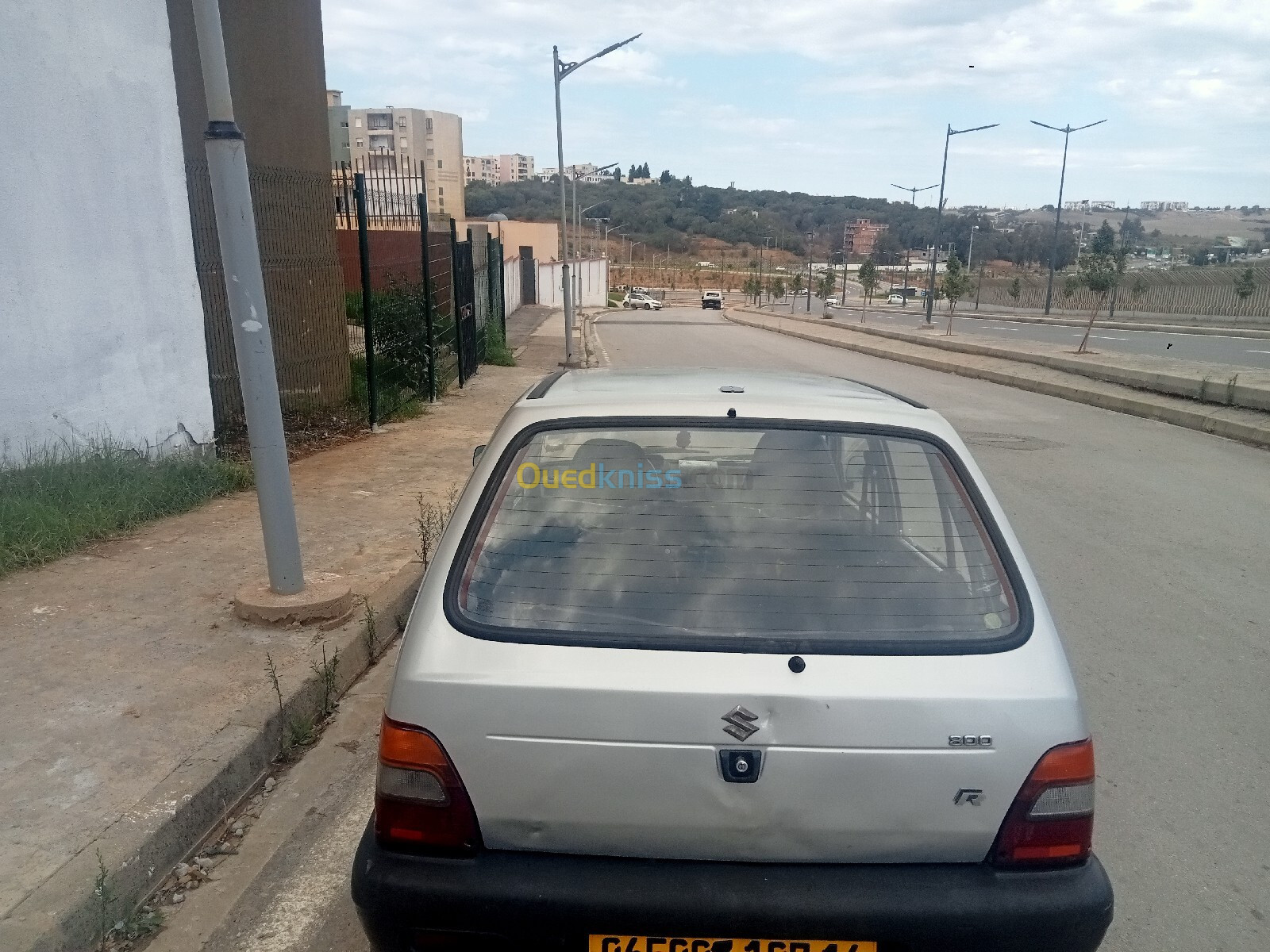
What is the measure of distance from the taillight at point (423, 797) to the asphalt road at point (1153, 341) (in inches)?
778

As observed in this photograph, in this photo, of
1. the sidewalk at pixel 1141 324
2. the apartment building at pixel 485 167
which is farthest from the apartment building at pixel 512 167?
the sidewalk at pixel 1141 324

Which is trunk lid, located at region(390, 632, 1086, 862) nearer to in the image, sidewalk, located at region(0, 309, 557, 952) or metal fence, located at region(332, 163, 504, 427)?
sidewalk, located at region(0, 309, 557, 952)

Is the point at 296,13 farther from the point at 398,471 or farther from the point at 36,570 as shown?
the point at 36,570

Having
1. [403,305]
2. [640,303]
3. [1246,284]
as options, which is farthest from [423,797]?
[640,303]

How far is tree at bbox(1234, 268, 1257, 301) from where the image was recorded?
35.8 m

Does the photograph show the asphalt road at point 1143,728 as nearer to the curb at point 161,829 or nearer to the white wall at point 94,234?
the curb at point 161,829

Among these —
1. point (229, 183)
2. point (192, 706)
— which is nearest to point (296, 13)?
point (229, 183)

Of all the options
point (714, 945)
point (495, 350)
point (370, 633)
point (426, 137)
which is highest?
point (426, 137)

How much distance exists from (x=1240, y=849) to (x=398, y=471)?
22.8 ft

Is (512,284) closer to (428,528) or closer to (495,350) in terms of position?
(495,350)

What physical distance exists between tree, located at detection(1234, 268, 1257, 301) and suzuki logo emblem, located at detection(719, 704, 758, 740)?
1647 inches

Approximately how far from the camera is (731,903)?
1.94 m

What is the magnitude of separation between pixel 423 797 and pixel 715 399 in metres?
1.23

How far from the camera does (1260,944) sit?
274cm
